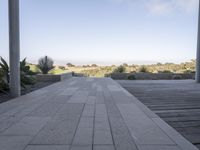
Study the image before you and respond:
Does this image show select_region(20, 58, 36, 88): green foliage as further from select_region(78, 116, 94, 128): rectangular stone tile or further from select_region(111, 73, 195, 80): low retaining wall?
select_region(111, 73, 195, 80): low retaining wall

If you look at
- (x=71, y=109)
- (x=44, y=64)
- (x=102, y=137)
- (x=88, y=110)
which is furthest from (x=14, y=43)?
(x=44, y=64)

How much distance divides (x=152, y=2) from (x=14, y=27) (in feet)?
39.4

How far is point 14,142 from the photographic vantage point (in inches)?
138

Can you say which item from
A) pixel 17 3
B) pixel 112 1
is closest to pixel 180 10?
pixel 112 1

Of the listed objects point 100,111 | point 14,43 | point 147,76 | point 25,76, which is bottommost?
point 100,111

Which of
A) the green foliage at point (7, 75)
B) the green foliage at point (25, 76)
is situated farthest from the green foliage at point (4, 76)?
the green foliage at point (25, 76)

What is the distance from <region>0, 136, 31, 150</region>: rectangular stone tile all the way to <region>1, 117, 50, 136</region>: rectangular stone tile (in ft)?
0.65

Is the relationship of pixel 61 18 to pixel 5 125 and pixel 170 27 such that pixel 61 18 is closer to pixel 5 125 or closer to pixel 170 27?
pixel 170 27

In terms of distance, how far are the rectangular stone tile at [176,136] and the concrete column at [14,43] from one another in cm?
497

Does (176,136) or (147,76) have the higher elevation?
(147,76)

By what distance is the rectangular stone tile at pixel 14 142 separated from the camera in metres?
3.31

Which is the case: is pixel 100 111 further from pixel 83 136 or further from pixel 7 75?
pixel 7 75

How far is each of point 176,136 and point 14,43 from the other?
588cm

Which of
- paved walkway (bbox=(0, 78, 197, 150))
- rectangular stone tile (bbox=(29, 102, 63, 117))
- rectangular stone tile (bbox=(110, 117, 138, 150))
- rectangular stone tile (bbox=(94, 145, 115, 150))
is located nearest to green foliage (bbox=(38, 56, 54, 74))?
rectangular stone tile (bbox=(29, 102, 63, 117))
